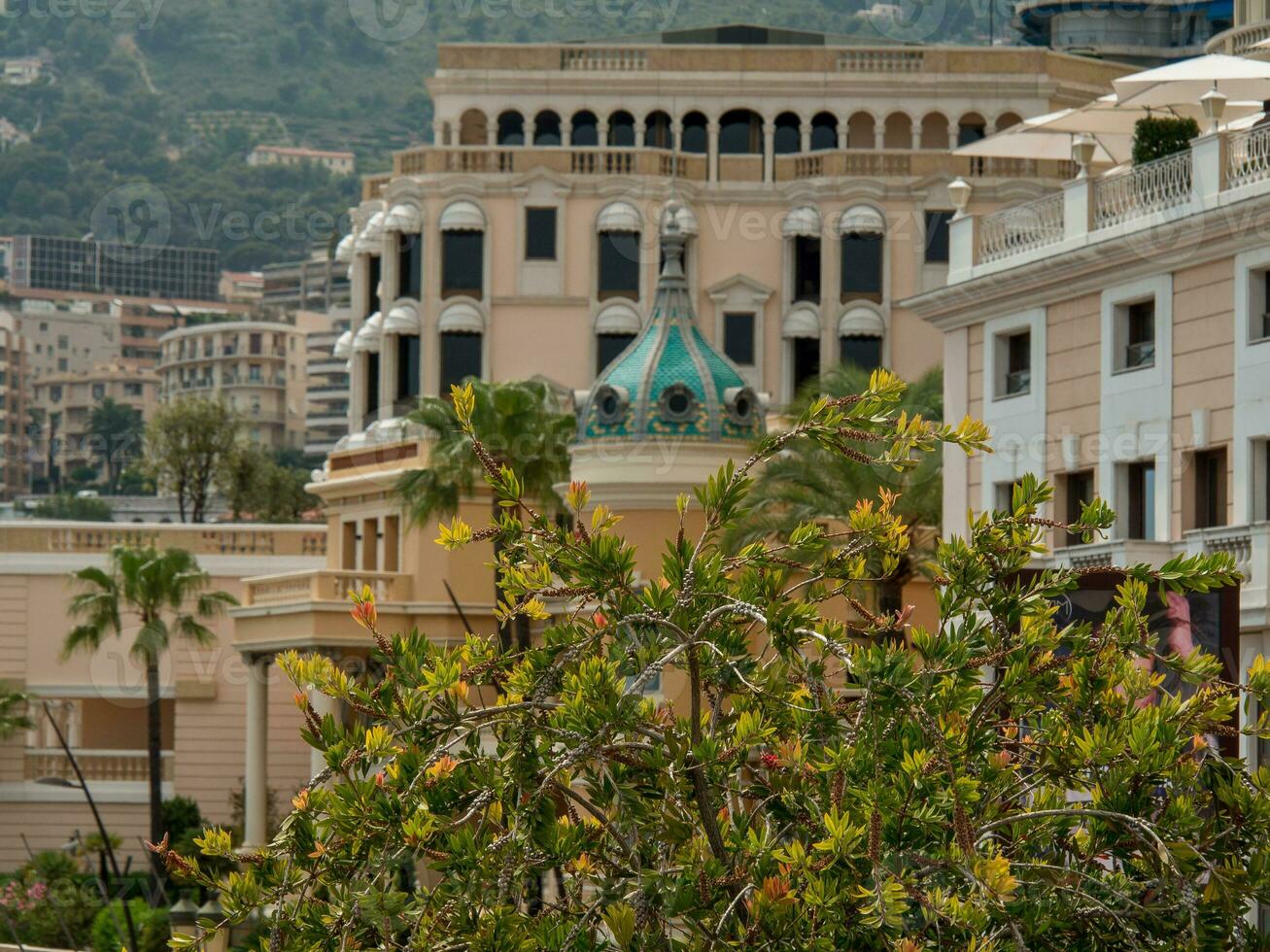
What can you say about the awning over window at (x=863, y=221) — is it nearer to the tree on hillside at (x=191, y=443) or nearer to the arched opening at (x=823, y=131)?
the arched opening at (x=823, y=131)

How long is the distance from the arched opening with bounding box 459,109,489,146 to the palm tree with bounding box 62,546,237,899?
67.3 ft

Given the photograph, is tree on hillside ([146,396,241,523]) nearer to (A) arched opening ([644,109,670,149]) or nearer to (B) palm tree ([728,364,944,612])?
(A) arched opening ([644,109,670,149])

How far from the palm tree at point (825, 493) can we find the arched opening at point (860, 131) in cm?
3521

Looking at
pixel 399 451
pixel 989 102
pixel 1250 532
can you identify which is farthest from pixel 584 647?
pixel 989 102

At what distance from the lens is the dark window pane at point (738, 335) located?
77312 millimetres

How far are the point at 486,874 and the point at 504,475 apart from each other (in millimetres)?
2533

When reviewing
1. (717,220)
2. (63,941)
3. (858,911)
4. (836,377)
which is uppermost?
(717,220)

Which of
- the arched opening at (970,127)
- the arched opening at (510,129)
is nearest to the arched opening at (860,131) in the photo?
the arched opening at (970,127)

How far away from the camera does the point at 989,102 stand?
7975 cm

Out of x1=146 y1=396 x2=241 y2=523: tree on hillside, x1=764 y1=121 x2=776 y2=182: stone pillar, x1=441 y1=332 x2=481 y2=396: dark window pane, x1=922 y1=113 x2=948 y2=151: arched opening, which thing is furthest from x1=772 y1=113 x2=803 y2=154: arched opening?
x1=146 y1=396 x2=241 y2=523: tree on hillside

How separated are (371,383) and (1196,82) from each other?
4129 centimetres

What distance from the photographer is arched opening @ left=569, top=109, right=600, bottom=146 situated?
8106cm

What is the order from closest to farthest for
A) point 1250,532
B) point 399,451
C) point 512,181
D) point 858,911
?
point 858,911
point 1250,532
point 399,451
point 512,181

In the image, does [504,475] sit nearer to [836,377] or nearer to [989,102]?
[836,377]
